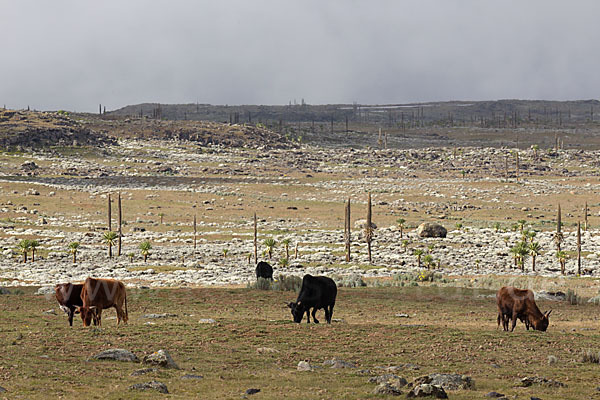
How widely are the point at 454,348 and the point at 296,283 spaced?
17852mm

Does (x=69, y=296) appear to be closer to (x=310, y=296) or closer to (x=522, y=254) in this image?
(x=310, y=296)

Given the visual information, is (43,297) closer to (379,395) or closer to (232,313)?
(232,313)

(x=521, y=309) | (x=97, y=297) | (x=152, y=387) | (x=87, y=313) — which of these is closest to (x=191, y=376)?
(x=152, y=387)

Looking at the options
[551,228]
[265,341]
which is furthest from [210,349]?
[551,228]

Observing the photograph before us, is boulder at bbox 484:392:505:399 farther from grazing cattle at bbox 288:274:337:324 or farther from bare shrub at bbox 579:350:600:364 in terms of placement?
grazing cattle at bbox 288:274:337:324

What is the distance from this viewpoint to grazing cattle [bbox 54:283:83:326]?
20.5m

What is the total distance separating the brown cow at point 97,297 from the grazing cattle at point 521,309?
1217 centimetres

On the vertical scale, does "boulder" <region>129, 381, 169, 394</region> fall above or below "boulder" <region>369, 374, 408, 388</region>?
above

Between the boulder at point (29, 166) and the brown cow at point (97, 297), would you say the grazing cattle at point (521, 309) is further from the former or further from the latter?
the boulder at point (29, 166)

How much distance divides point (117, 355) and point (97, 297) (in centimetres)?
550

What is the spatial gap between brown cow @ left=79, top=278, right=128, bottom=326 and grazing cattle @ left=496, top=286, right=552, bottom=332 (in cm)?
1217

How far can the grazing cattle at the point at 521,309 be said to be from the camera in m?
21.7

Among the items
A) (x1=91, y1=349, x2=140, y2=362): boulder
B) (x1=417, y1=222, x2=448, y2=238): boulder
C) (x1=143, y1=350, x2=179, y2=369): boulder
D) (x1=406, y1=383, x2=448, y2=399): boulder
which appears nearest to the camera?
(x1=406, y1=383, x2=448, y2=399): boulder

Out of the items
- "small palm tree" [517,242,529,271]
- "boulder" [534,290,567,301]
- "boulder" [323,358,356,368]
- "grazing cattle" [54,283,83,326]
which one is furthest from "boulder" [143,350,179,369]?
"small palm tree" [517,242,529,271]
